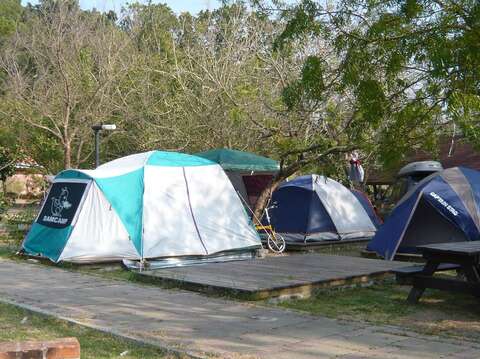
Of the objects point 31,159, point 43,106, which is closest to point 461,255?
point 43,106

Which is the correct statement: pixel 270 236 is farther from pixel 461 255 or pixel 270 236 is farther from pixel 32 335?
pixel 32 335

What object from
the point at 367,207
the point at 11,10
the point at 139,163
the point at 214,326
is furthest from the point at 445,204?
the point at 11,10

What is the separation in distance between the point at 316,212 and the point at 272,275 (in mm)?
6162

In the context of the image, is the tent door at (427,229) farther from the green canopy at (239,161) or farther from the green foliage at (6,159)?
the green foliage at (6,159)

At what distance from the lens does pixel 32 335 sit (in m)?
7.33

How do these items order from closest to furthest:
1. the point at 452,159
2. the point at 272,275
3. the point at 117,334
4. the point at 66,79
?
the point at 117,334 → the point at 272,275 → the point at 452,159 → the point at 66,79

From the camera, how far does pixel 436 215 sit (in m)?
13.2

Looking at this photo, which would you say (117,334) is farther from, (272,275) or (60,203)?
(60,203)

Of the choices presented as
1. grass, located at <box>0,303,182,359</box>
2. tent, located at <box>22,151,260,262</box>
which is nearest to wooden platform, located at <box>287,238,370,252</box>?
tent, located at <box>22,151,260,262</box>

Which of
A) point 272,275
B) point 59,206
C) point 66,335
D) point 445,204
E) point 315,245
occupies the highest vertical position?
point 445,204

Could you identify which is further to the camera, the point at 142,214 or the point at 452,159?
the point at 452,159

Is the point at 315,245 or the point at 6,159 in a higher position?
the point at 6,159

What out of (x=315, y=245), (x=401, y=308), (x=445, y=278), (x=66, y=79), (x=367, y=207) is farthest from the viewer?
(x=66, y=79)

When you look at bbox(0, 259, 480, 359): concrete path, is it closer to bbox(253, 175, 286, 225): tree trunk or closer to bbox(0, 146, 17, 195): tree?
bbox(253, 175, 286, 225): tree trunk
